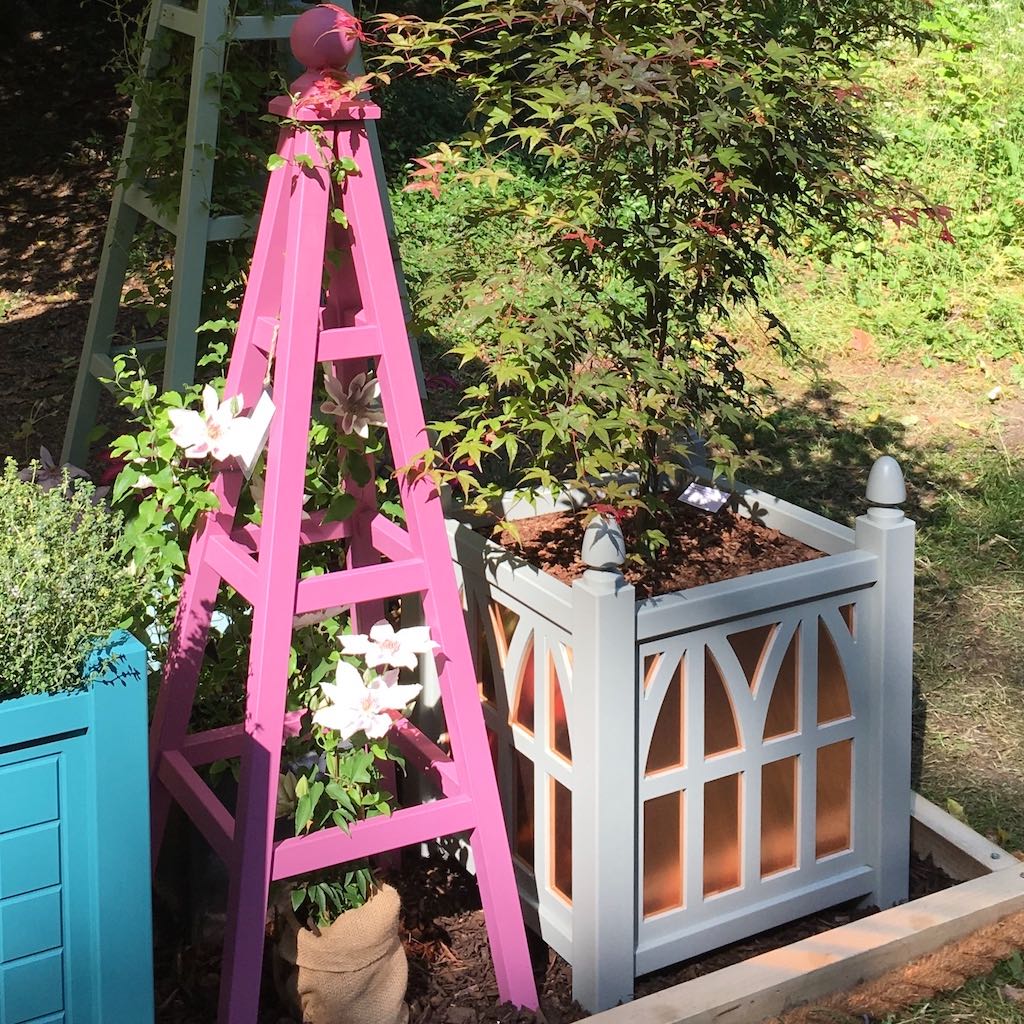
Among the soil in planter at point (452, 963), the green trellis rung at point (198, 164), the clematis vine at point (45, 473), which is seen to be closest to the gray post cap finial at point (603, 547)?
the soil in planter at point (452, 963)

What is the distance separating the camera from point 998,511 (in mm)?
5230

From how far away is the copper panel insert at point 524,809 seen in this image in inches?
119

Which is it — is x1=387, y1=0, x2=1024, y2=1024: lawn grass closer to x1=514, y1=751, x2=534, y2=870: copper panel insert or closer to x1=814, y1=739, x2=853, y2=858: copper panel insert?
x1=814, y1=739, x2=853, y2=858: copper panel insert

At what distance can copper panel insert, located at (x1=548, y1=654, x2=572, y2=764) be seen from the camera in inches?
111

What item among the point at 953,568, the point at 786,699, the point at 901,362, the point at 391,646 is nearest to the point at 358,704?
the point at 391,646

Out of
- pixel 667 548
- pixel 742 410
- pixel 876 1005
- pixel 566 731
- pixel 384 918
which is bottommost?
pixel 876 1005

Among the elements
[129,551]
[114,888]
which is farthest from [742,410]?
[114,888]

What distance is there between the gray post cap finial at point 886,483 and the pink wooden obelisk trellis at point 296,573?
0.91 meters

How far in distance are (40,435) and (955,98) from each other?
218 inches

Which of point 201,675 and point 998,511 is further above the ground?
point 201,675

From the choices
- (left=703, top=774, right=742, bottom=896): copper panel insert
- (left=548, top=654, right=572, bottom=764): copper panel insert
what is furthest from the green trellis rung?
(left=703, top=774, right=742, bottom=896): copper panel insert

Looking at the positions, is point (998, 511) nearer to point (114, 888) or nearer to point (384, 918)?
point (384, 918)

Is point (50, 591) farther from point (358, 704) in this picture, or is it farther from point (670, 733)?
point (670, 733)

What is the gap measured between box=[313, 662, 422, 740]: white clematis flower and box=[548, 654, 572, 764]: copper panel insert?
0.34 m
